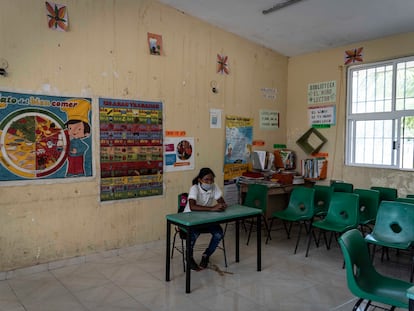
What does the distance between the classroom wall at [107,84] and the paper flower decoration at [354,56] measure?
1.48 m

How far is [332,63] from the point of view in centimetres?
580

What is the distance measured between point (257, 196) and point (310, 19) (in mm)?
2484

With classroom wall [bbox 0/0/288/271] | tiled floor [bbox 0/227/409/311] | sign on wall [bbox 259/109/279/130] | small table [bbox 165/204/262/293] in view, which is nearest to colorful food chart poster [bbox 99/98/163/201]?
classroom wall [bbox 0/0/288/271]

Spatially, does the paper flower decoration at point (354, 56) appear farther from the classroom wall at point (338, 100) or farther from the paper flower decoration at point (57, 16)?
the paper flower decoration at point (57, 16)

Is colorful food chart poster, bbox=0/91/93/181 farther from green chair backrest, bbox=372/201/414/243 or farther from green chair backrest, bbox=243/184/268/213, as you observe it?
green chair backrest, bbox=372/201/414/243

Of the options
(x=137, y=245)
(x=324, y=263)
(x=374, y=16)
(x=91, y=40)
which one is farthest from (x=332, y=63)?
(x=137, y=245)

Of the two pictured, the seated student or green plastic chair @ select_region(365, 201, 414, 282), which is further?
the seated student

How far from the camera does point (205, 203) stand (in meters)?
4.17

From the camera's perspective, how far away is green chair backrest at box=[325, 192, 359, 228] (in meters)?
4.25

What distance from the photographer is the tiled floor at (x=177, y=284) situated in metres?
3.19

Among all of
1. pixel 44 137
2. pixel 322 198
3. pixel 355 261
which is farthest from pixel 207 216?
pixel 322 198

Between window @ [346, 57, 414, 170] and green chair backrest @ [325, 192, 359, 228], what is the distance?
4.17ft

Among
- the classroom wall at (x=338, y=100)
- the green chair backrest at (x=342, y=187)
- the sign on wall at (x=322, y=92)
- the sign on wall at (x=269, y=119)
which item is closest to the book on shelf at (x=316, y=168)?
the classroom wall at (x=338, y=100)

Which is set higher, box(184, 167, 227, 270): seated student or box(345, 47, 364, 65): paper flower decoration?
box(345, 47, 364, 65): paper flower decoration
